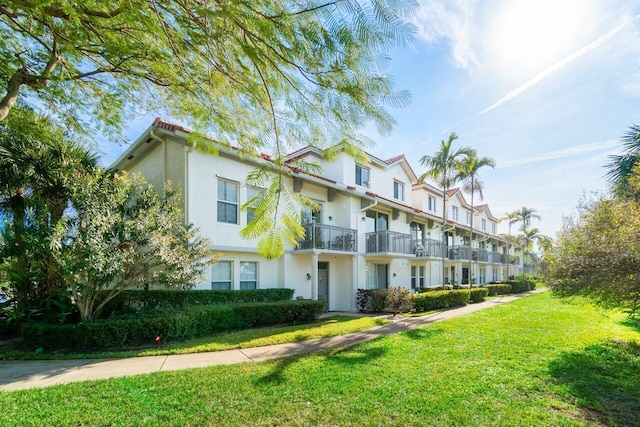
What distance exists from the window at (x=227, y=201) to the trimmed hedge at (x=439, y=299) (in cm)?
960

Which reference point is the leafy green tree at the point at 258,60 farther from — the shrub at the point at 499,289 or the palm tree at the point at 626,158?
the shrub at the point at 499,289

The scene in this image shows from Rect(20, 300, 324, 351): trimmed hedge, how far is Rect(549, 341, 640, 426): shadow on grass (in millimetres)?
8490

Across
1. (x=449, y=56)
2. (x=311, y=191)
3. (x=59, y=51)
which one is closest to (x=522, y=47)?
(x=449, y=56)

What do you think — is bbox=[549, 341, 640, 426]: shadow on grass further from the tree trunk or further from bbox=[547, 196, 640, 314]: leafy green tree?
the tree trunk

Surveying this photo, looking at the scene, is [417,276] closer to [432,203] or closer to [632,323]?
[432,203]

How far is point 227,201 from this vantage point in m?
13.0

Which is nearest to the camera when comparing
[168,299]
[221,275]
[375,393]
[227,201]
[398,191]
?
[375,393]

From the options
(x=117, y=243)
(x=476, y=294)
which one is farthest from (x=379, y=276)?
(x=117, y=243)

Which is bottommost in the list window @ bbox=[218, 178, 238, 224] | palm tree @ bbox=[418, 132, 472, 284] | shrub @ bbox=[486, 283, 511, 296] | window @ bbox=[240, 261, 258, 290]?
shrub @ bbox=[486, 283, 511, 296]

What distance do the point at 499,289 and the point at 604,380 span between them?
2583 centimetres

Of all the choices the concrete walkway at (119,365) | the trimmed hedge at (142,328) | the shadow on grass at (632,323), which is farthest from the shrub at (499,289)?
the trimmed hedge at (142,328)

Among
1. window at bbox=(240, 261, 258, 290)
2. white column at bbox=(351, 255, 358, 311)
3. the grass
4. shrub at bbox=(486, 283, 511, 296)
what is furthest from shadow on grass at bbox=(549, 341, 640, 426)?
shrub at bbox=(486, 283, 511, 296)

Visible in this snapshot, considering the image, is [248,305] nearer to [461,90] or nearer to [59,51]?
[59,51]

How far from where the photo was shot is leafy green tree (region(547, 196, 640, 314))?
630 centimetres
